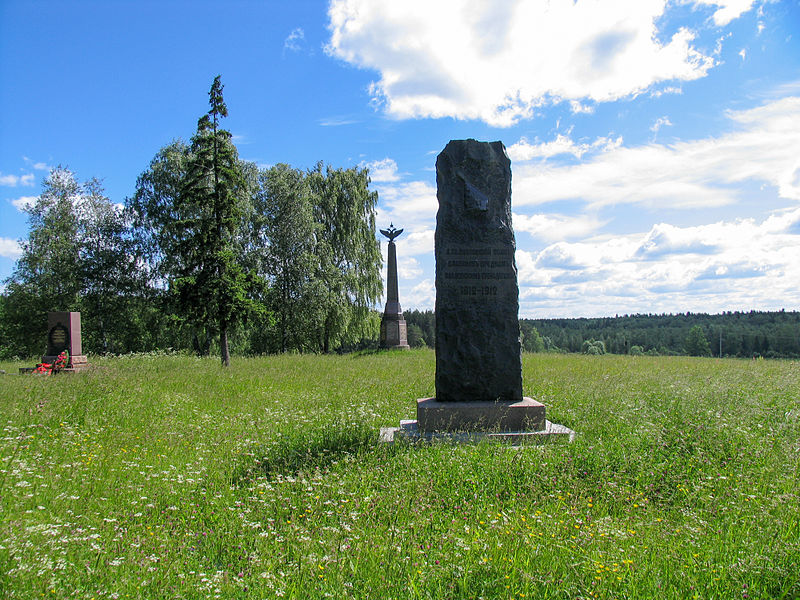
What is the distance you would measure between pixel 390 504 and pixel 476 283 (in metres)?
3.68

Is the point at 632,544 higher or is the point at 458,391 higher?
the point at 458,391

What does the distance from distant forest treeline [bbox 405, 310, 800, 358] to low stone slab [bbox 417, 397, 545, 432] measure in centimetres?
3803

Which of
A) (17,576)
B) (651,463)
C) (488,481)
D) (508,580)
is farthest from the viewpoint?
(651,463)

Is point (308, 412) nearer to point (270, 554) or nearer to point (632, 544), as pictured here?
point (270, 554)

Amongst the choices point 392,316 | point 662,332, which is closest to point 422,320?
point 662,332

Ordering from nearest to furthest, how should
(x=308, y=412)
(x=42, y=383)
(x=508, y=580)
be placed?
(x=508, y=580) → (x=308, y=412) → (x=42, y=383)

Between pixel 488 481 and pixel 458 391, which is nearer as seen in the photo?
pixel 488 481

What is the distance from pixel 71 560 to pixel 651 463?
200 inches

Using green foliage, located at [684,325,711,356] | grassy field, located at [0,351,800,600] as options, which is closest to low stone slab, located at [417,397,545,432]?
grassy field, located at [0,351,800,600]

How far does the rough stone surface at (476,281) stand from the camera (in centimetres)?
686

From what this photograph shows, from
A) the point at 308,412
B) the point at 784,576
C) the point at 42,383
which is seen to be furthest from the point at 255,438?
the point at 42,383

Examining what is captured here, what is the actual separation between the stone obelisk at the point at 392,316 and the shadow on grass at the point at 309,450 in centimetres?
1720

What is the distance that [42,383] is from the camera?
10227 millimetres

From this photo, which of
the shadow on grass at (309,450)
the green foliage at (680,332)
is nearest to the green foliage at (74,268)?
the shadow on grass at (309,450)
